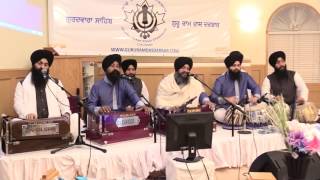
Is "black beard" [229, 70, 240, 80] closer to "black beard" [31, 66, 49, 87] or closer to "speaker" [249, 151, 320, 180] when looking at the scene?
"black beard" [31, 66, 49, 87]

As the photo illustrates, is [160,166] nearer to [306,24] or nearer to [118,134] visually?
[118,134]

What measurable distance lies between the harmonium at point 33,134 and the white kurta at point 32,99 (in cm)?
43

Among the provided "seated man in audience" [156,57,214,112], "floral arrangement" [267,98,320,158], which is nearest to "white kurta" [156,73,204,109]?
"seated man in audience" [156,57,214,112]

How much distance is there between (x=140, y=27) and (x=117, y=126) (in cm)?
261

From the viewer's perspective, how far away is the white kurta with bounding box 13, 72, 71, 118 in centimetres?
403

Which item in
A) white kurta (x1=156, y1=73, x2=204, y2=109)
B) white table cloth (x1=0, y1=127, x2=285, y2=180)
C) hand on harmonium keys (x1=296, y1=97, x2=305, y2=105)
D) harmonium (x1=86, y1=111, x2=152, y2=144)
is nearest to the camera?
white table cloth (x1=0, y1=127, x2=285, y2=180)

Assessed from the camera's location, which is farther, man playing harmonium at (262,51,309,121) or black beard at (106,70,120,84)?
man playing harmonium at (262,51,309,121)

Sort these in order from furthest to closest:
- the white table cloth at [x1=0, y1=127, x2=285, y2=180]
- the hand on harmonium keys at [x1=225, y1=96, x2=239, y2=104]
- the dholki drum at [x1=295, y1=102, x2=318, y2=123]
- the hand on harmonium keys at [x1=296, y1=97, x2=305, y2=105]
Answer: the hand on harmonium keys at [x1=296, y1=97, x2=305, y2=105] < the hand on harmonium keys at [x1=225, y1=96, x2=239, y2=104] < the dholki drum at [x1=295, y1=102, x2=318, y2=123] < the white table cloth at [x1=0, y1=127, x2=285, y2=180]

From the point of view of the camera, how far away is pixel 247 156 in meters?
4.32

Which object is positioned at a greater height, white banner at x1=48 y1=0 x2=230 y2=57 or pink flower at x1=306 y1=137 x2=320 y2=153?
white banner at x1=48 y1=0 x2=230 y2=57

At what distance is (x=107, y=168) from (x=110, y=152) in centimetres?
15

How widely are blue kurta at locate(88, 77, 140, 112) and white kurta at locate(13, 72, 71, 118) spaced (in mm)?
410

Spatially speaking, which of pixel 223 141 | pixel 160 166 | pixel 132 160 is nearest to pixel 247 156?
pixel 223 141

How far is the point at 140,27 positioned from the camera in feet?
20.2
